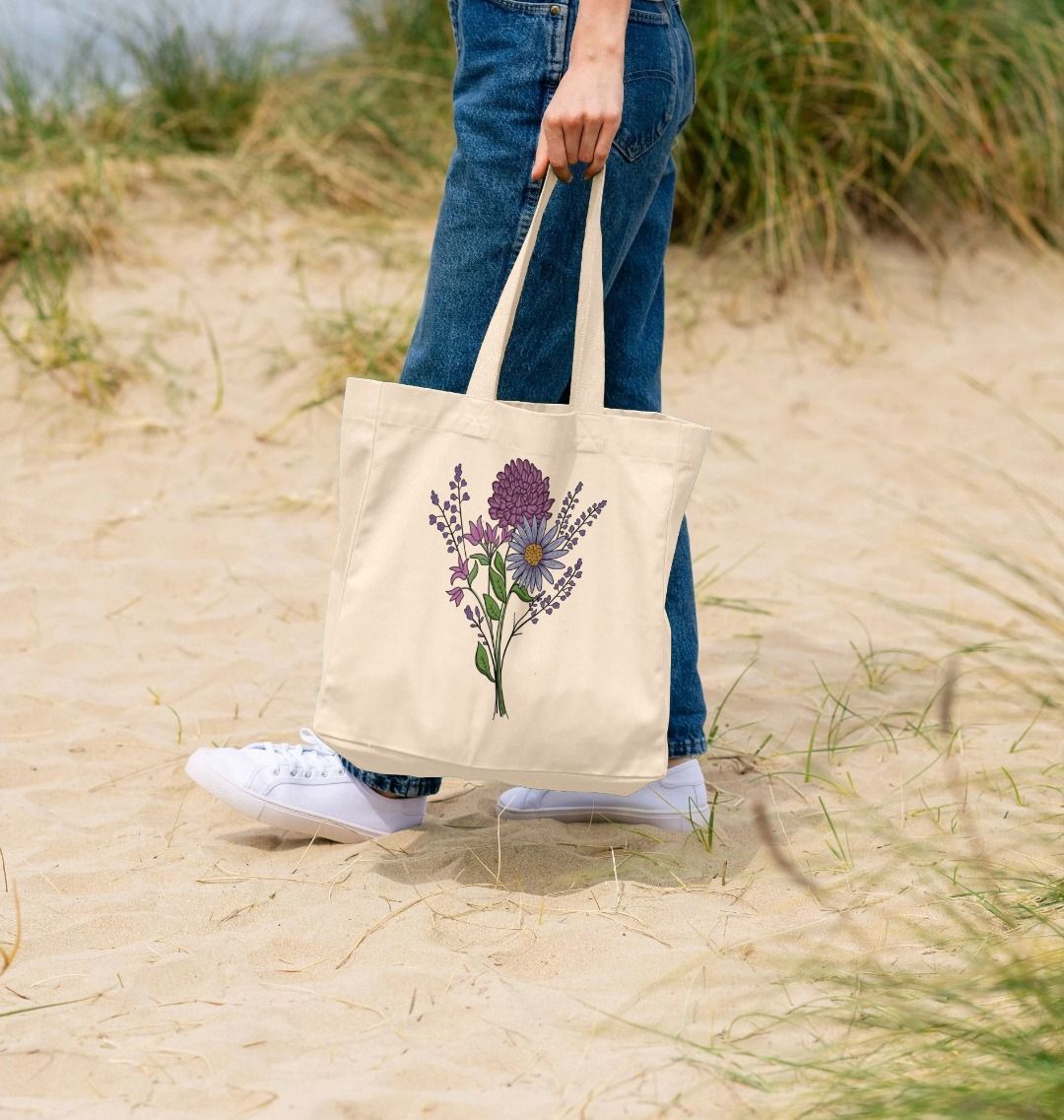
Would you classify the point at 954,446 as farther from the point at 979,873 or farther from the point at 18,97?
the point at 18,97

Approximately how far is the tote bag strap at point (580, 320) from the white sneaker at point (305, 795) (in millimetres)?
636

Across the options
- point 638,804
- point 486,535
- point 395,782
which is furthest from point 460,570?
point 638,804

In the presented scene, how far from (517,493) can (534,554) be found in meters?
0.08

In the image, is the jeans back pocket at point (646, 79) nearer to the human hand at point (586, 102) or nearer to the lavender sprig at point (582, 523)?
the human hand at point (586, 102)

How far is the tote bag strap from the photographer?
159 cm

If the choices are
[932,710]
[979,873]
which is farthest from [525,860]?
[932,710]

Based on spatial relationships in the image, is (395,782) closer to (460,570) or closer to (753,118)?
(460,570)

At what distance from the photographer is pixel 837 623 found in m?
2.92

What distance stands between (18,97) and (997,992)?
4.82 meters

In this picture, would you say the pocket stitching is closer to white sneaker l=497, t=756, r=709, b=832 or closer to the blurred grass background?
white sneaker l=497, t=756, r=709, b=832

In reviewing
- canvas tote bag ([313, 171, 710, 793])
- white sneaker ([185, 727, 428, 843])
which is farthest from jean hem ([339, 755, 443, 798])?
canvas tote bag ([313, 171, 710, 793])

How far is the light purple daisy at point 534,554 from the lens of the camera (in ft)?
5.34

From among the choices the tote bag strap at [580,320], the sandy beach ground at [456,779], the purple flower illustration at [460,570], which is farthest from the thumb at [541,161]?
the sandy beach ground at [456,779]

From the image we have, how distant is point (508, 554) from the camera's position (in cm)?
163
